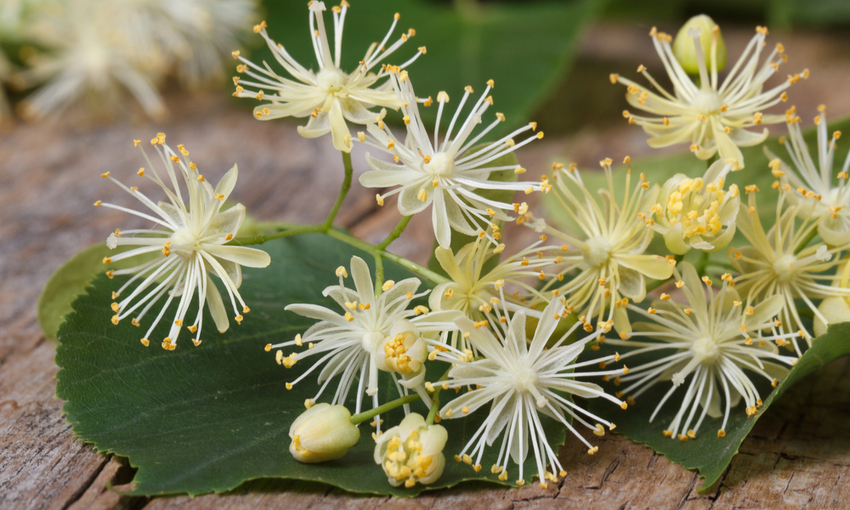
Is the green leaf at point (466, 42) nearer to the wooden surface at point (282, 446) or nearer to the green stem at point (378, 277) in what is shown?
the wooden surface at point (282, 446)

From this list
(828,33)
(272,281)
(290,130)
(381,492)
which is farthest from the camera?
(828,33)

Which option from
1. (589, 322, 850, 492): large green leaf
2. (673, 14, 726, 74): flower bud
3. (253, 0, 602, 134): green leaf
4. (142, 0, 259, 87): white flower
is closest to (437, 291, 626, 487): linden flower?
(589, 322, 850, 492): large green leaf

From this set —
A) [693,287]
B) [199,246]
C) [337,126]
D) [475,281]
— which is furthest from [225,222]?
[693,287]

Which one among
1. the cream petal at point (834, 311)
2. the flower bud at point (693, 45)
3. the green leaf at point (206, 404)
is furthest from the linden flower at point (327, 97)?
the cream petal at point (834, 311)

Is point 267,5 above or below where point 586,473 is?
above

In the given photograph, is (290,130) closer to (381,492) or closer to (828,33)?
(381,492)

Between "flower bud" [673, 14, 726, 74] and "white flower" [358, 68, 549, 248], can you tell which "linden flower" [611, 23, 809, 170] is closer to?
"flower bud" [673, 14, 726, 74]

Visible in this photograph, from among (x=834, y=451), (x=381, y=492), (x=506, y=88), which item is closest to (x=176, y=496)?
(x=381, y=492)
